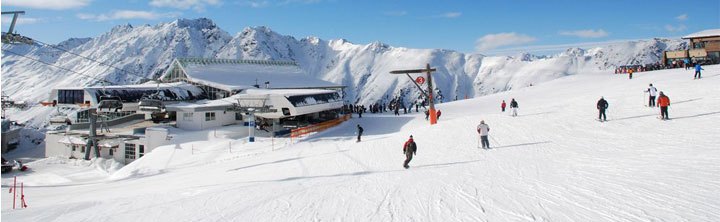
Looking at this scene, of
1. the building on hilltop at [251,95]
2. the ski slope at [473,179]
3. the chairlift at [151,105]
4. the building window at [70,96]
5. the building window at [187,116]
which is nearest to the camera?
the ski slope at [473,179]

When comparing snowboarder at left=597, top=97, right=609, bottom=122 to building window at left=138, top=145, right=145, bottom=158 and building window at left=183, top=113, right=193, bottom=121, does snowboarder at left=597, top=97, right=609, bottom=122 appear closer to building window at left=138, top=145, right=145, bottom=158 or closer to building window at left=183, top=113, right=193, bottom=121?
building window at left=183, top=113, right=193, bottom=121

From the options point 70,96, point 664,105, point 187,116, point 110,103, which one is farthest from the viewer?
point 70,96

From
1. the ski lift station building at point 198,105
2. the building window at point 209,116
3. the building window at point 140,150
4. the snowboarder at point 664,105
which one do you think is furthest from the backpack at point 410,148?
the building window at point 209,116

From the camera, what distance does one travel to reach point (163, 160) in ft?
80.8

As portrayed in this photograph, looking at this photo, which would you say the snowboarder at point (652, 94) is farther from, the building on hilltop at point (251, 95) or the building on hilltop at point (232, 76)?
the building on hilltop at point (232, 76)

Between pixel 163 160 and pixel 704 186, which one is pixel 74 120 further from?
pixel 704 186

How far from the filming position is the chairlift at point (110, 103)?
117 feet

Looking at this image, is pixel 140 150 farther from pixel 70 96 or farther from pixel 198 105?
pixel 70 96

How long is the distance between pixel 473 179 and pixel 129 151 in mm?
27909

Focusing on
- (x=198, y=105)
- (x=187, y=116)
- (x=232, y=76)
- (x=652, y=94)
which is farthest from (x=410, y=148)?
(x=232, y=76)

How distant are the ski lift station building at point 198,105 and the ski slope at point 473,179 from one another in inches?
359

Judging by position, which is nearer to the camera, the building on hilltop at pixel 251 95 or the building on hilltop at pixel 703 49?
the building on hilltop at pixel 251 95

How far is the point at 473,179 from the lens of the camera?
11391 millimetres

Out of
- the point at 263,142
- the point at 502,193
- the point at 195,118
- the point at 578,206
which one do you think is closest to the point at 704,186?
the point at 578,206
